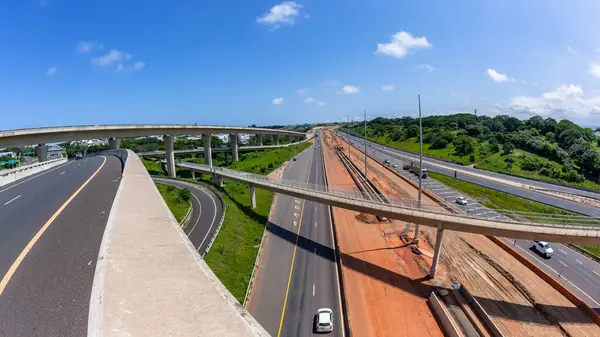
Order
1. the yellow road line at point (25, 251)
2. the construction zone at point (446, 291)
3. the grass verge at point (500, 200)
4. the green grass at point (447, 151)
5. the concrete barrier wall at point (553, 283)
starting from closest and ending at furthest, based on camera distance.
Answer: the yellow road line at point (25, 251) < the construction zone at point (446, 291) < the concrete barrier wall at point (553, 283) < the grass verge at point (500, 200) < the green grass at point (447, 151)

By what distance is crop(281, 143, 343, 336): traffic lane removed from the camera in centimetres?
1933

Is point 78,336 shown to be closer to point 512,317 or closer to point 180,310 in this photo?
point 180,310

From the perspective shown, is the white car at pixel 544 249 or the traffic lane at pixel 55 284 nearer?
the traffic lane at pixel 55 284

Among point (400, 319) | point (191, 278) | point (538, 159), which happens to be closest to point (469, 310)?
point (400, 319)

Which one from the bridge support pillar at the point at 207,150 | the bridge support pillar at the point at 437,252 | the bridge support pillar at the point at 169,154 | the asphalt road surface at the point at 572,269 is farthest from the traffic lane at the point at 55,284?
the bridge support pillar at the point at 207,150

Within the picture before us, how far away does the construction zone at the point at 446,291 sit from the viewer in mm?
19219

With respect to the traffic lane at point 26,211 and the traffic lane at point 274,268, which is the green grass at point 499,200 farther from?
the traffic lane at point 26,211

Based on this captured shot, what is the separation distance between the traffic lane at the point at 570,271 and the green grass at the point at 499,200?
915 cm

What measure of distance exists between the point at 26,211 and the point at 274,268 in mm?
18198

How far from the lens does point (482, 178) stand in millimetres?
53812

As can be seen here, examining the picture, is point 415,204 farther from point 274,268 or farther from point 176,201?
point 176,201

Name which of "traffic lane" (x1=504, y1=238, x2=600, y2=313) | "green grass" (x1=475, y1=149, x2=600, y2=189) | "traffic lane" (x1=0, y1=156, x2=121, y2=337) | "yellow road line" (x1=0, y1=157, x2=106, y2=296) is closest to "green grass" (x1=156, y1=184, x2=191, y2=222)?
"yellow road line" (x1=0, y1=157, x2=106, y2=296)

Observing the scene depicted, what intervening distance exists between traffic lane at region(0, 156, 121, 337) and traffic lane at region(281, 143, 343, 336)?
14172 millimetres

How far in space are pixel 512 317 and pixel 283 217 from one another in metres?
25.6
